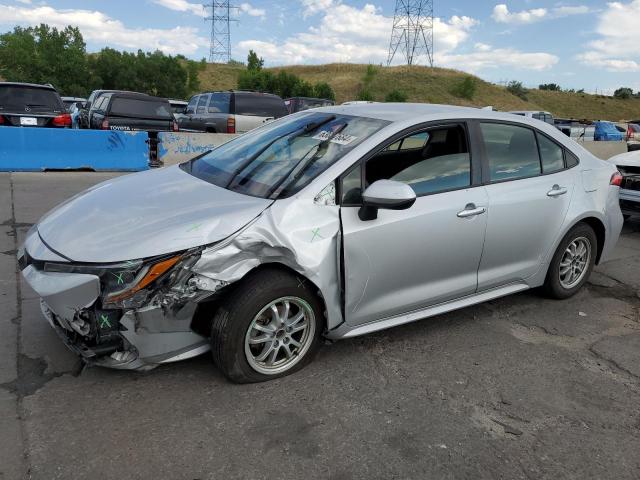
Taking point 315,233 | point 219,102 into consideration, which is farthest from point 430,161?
point 219,102

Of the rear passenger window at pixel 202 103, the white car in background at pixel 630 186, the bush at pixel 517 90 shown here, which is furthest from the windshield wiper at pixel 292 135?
the bush at pixel 517 90

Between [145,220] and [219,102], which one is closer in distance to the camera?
[145,220]

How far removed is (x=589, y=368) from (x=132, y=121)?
11.2 m

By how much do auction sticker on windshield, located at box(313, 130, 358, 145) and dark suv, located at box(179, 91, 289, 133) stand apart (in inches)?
402

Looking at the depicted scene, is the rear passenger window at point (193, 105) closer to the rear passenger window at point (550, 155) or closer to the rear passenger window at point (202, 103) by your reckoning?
the rear passenger window at point (202, 103)

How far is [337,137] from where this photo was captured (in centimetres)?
362

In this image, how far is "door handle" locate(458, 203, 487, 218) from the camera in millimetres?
3707

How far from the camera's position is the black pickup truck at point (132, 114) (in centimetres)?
1225

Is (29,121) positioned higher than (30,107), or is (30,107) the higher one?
(30,107)

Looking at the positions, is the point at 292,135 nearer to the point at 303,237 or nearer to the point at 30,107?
the point at 303,237

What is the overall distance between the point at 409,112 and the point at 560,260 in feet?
6.27

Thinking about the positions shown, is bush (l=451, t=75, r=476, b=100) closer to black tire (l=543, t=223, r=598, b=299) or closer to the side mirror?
black tire (l=543, t=223, r=598, b=299)

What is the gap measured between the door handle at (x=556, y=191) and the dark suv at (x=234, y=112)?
1012 cm

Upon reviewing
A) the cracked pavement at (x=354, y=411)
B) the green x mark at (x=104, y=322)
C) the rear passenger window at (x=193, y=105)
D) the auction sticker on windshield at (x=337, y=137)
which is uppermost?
the rear passenger window at (x=193, y=105)
